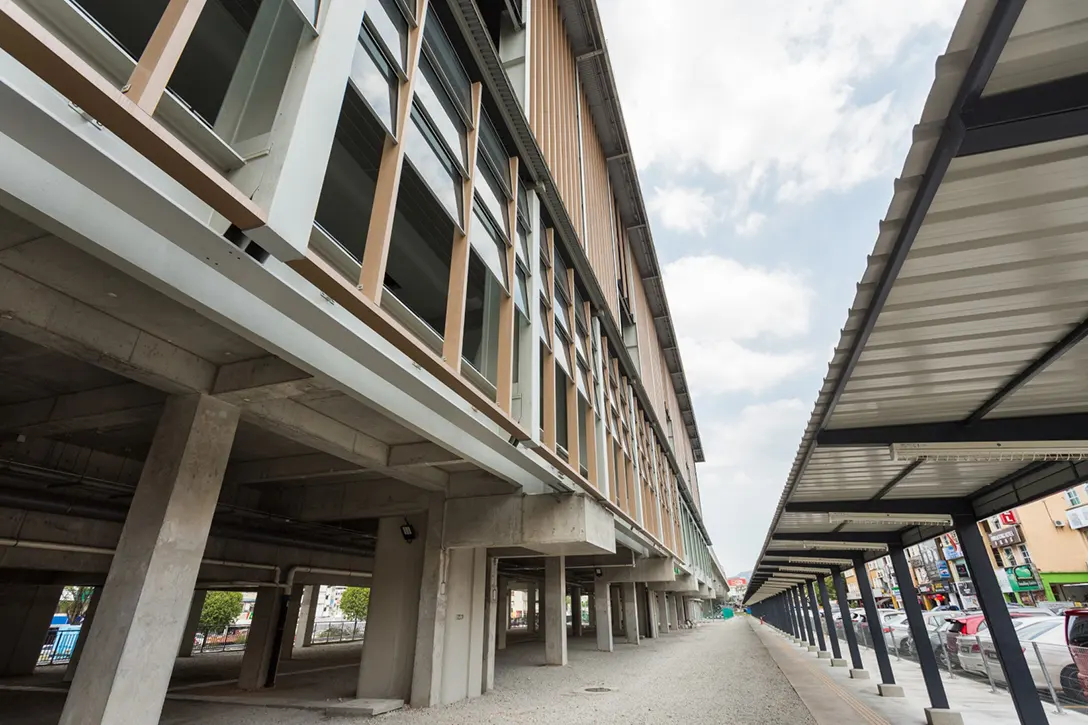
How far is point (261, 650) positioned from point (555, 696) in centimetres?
743

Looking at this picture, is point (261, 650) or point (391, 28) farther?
point (261, 650)

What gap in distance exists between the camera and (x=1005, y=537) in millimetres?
46281

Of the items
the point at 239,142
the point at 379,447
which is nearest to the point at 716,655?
the point at 379,447

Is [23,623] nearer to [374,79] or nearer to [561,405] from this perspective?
[561,405]

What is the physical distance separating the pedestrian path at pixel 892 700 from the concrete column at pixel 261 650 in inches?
483

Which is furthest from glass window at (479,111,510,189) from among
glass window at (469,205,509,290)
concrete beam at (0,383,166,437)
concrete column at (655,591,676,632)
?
concrete column at (655,591,676,632)

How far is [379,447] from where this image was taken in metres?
8.17

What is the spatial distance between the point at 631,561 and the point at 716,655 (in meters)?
5.32

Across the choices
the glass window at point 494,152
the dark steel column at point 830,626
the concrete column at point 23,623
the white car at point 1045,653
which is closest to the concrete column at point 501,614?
the dark steel column at point 830,626

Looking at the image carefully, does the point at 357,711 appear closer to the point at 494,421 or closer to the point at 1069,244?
the point at 494,421

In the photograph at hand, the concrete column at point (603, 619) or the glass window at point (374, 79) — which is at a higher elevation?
the glass window at point (374, 79)

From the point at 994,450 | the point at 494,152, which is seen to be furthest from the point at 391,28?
the point at 994,450

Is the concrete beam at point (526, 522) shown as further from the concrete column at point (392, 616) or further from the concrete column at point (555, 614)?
the concrete column at point (555, 614)

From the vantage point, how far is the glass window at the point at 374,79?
16.1 ft
